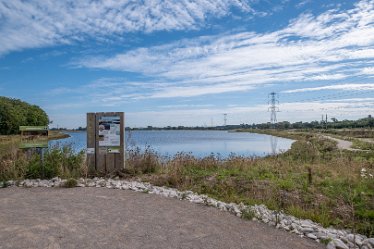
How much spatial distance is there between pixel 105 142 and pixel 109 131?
37 cm

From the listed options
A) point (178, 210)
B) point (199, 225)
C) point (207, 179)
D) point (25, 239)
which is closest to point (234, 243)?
point (199, 225)

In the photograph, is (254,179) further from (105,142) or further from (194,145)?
(194,145)

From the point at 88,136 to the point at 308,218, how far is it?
7233 millimetres

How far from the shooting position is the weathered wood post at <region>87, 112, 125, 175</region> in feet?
36.3

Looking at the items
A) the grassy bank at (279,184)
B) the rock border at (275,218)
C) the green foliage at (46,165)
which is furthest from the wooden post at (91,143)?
the rock border at (275,218)

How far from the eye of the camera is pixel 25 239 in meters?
5.07

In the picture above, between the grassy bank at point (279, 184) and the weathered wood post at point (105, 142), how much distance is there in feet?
1.94

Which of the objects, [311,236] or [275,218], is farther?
[275,218]

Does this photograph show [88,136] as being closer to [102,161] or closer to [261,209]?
[102,161]

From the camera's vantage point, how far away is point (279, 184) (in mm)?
9539

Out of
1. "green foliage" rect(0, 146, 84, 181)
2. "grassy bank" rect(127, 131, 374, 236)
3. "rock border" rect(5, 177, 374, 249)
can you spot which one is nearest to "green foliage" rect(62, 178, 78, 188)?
"rock border" rect(5, 177, 374, 249)

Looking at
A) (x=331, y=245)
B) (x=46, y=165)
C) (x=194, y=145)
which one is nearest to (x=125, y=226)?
(x=331, y=245)

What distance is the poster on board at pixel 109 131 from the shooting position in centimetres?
1118

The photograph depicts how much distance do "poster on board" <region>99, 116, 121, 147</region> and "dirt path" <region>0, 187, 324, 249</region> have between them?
3.49 meters
